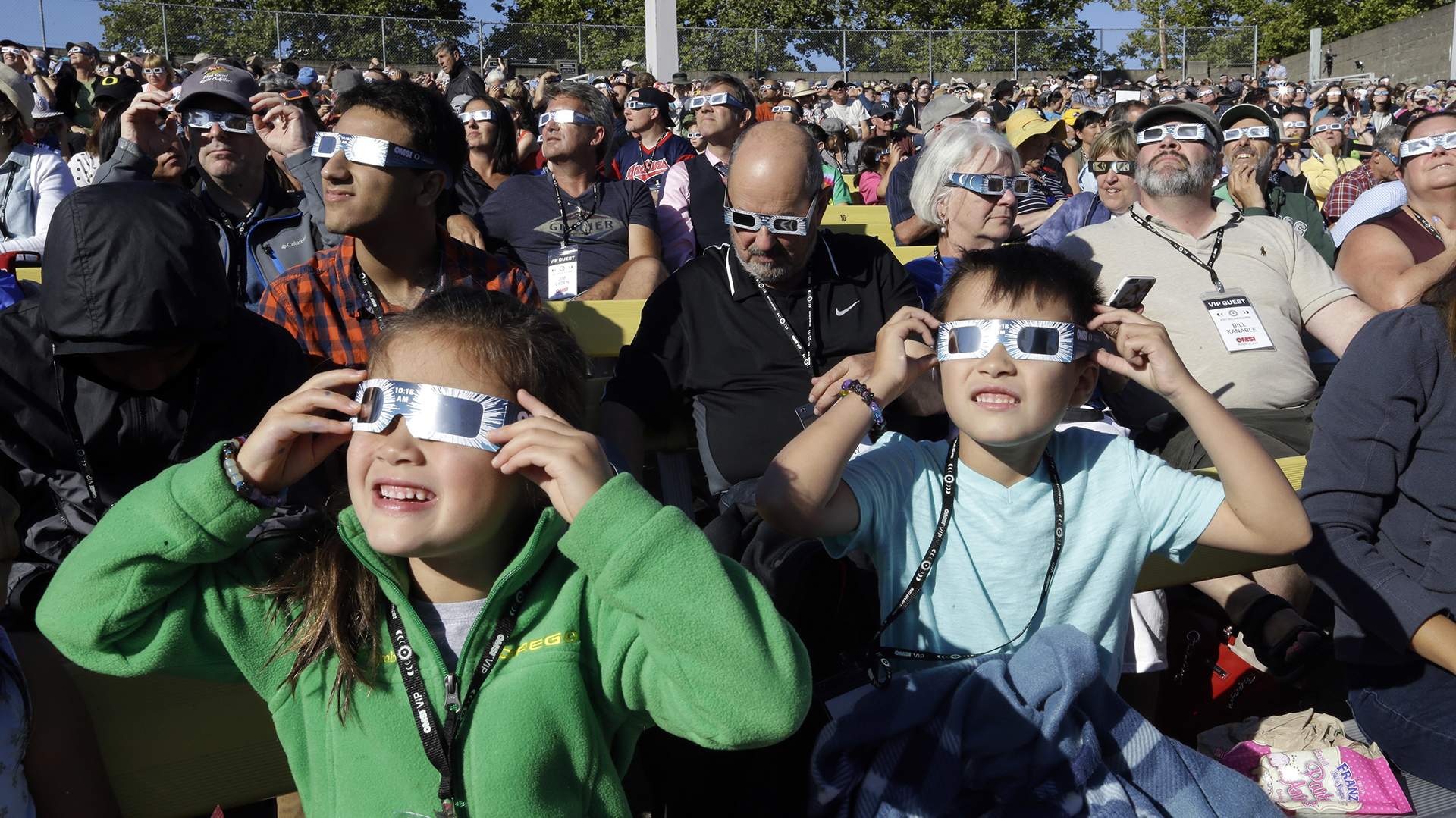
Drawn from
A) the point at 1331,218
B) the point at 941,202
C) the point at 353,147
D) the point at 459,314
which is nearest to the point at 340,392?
the point at 459,314

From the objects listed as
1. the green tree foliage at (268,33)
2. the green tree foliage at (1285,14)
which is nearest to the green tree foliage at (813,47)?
the green tree foliage at (268,33)

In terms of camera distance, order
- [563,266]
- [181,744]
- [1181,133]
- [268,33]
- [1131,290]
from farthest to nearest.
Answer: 1. [268,33]
2. [563,266]
3. [1181,133]
4. [1131,290]
5. [181,744]

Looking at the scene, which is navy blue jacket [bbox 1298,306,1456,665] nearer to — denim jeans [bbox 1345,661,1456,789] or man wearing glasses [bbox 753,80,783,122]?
denim jeans [bbox 1345,661,1456,789]

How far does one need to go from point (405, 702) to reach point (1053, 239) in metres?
4.39

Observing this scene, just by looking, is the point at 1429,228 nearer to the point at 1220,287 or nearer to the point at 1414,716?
the point at 1220,287

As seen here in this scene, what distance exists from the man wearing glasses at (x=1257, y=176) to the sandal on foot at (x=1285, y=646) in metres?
3.48

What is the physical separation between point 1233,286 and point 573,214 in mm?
3163

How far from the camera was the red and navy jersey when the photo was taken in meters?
7.57

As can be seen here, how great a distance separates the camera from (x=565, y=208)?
555 cm

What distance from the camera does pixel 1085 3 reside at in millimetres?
52156

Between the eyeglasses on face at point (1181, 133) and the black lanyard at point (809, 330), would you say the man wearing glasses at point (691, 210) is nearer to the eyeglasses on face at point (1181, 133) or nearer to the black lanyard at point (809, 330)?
the eyeglasses on face at point (1181, 133)

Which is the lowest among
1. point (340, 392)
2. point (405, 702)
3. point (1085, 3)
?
point (405, 702)

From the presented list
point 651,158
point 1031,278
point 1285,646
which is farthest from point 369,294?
point 651,158

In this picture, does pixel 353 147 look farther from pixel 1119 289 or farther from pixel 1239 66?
pixel 1239 66
